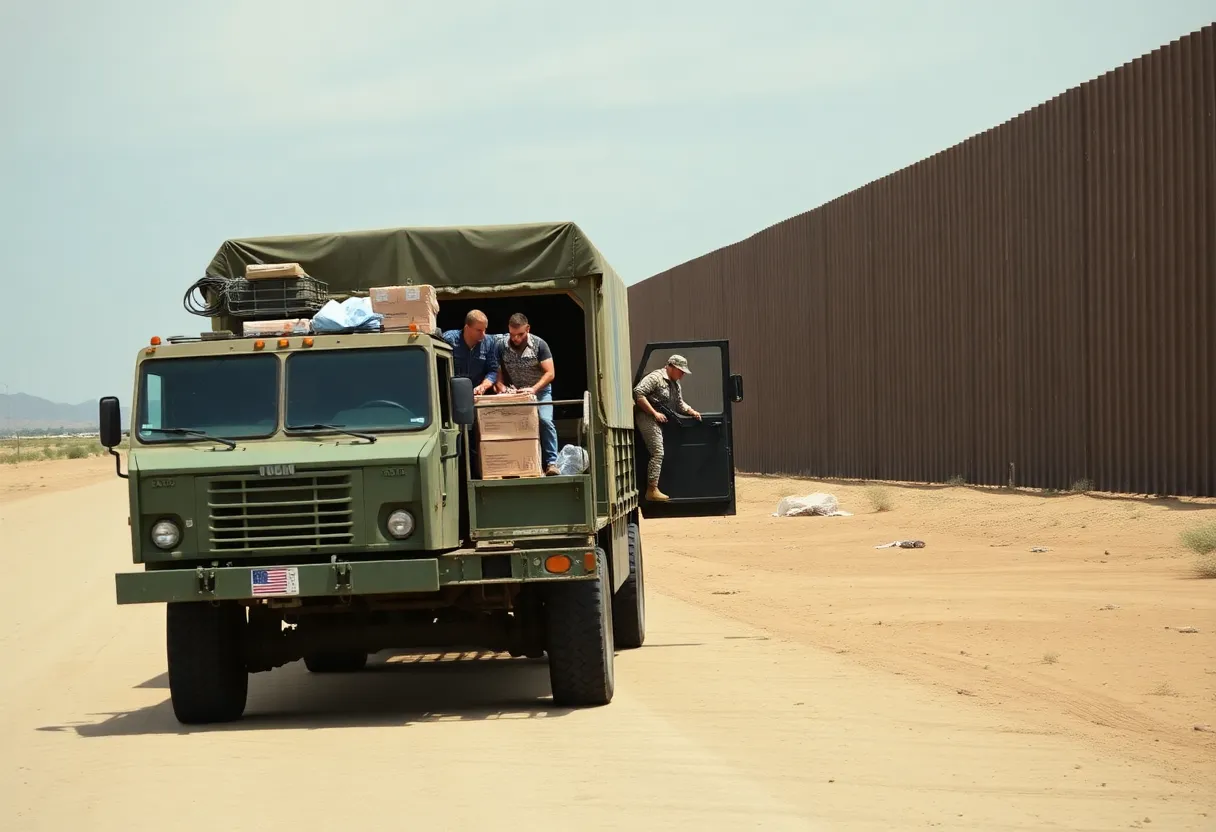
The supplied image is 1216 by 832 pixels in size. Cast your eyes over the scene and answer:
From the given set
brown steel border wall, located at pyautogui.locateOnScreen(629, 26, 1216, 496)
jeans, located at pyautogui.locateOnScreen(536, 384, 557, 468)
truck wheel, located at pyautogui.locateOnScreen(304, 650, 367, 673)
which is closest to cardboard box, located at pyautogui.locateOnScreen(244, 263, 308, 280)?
jeans, located at pyautogui.locateOnScreen(536, 384, 557, 468)

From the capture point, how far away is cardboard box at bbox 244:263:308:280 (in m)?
11.0

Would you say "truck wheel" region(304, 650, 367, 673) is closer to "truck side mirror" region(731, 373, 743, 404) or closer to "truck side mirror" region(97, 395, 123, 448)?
"truck side mirror" region(97, 395, 123, 448)

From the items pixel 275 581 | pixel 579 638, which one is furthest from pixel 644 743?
pixel 275 581

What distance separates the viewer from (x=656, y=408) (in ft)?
48.9

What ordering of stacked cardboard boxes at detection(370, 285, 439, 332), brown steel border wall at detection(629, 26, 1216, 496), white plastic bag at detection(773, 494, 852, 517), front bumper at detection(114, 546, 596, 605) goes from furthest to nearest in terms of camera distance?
1. white plastic bag at detection(773, 494, 852, 517)
2. brown steel border wall at detection(629, 26, 1216, 496)
3. stacked cardboard boxes at detection(370, 285, 439, 332)
4. front bumper at detection(114, 546, 596, 605)

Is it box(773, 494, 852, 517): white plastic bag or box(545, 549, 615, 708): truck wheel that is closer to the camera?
box(545, 549, 615, 708): truck wheel

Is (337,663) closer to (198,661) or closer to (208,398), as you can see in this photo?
(198,661)

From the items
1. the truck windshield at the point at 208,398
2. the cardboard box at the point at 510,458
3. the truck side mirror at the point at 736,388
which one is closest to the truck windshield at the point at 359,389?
the truck windshield at the point at 208,398

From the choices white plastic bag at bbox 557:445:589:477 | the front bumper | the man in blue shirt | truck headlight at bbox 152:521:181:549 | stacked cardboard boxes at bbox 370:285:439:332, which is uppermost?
stacked cardboard boxes at bbox 370:285:439:332

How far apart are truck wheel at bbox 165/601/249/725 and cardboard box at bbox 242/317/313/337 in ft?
6.26

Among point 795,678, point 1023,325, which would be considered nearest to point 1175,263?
point 1023,325

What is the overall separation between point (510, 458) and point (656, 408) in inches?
178

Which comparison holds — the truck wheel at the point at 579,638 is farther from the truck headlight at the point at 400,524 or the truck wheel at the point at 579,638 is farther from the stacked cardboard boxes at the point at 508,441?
the truck headlight at the point at 400,524

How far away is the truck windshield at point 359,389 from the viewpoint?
10.5 m
